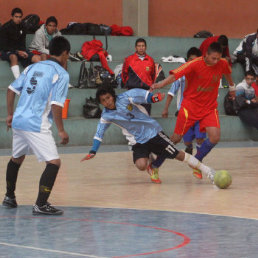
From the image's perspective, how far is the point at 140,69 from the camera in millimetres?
14312

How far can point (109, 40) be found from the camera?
57.2 ft

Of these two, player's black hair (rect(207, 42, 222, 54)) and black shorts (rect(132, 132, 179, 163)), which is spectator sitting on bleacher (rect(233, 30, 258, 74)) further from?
black shorts (rect(132, 132, 179, 163))

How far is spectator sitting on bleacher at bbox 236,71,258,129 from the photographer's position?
51.7ft

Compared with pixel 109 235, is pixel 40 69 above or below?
above

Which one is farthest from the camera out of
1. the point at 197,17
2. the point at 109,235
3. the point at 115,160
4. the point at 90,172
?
the point at 197,17

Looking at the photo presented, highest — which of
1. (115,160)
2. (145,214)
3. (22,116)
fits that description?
(22,116)

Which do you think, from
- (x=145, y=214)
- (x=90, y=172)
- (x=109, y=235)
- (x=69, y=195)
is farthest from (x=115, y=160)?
(x=109, y=235)

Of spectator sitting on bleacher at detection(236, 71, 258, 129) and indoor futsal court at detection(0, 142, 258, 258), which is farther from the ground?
indoor futsal court at detection(0, 142, 258, 258)

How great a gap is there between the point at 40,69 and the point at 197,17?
40.8 feet

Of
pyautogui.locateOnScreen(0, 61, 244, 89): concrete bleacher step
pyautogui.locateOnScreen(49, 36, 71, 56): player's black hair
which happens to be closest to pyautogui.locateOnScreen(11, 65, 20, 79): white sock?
pyautogui.locateOnScreen(0, 61, 244, 89): concrete bleacher step

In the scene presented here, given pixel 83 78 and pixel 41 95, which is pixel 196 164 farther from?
pixel 83 78

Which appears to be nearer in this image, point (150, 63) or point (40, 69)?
point (40, 69)

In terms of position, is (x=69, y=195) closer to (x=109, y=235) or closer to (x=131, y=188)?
(x=131, y=188)

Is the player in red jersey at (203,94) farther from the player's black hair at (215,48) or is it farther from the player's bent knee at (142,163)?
the player's bent knee at (142,163)
